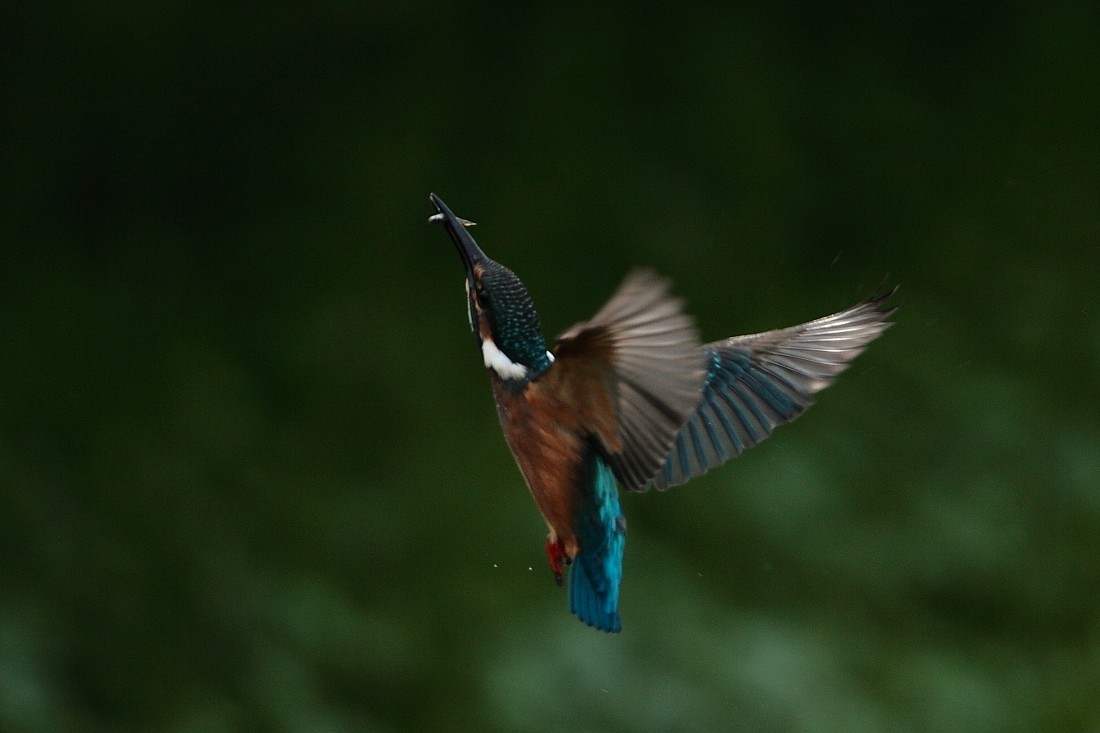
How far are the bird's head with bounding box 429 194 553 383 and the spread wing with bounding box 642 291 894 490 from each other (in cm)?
35

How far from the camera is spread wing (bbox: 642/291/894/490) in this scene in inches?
78.7

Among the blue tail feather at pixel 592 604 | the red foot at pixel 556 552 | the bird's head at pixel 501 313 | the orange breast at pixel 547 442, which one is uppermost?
the bird's head at pixel 501 313

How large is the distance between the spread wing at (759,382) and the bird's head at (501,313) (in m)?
0.35

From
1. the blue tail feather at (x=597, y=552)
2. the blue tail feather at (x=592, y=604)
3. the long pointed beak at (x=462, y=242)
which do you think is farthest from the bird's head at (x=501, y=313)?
the blue tail feather at (x=592, y=604)

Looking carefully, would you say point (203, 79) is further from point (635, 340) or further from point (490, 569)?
point (635, 340)

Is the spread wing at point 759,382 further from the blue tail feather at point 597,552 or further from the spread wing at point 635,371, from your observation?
the spread wing at point 635,371

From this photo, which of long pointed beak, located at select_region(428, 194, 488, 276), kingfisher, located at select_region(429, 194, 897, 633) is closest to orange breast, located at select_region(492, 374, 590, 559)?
kingfisher, located at select_region(429, 194, 897, 633)

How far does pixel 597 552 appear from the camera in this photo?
1.90m

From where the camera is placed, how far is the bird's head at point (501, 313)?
170cm

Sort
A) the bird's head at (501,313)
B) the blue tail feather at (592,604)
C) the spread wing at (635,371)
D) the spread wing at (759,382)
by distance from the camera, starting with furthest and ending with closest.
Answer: the spread wing at (759,382), the blue tail feather at (592,604), the bird's head at (501,313), the spread wing at (635,371)

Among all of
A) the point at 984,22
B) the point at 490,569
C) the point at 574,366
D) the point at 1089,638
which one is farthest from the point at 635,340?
the point at 984,22

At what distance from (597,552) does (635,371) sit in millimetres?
423

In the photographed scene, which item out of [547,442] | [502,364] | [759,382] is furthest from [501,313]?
[759,382]

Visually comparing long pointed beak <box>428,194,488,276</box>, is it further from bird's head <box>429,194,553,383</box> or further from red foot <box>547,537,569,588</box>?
red foot <box>547,537,569,588</box>
